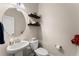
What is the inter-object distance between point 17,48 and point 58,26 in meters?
0.53

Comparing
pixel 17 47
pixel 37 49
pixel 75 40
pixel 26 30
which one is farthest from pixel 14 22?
pixel 75 40

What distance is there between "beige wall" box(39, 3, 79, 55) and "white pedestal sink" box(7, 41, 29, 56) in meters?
0.22

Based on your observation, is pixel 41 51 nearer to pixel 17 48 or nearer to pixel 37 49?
pixel 37 49

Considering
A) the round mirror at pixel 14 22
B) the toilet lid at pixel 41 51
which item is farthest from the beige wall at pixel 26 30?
the toilet lid at pixel 41 51

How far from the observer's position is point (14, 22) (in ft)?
4.08

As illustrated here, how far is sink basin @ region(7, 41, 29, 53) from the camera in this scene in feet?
3.93

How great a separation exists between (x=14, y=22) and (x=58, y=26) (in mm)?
502

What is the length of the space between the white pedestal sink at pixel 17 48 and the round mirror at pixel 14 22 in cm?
12

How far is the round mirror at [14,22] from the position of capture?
4.00ft

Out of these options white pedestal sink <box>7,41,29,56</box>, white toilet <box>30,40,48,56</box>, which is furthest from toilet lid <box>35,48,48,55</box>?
white pedestal sink <box>7,41,29,56</box>

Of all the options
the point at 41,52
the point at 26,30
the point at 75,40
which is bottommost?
the point at 41,52

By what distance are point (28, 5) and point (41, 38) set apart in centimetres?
40

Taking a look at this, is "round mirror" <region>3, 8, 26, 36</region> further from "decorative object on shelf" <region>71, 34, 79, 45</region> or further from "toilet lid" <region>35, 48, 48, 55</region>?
"decorative object on shelf" <region>71, 34, 79, 45</region>

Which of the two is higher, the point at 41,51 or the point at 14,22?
the point at 14,22
